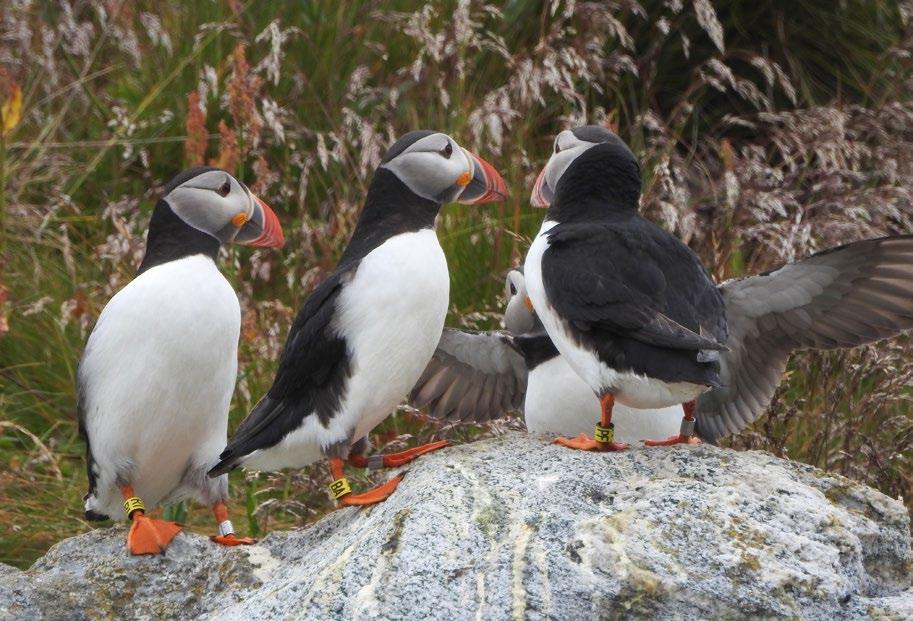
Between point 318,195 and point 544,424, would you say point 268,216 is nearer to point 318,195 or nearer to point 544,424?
point 544,424

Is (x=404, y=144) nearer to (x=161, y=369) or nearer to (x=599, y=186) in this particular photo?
(x=599, y=186)

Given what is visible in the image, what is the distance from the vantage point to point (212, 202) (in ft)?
14.2

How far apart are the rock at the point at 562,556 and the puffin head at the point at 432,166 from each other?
0.74 metres

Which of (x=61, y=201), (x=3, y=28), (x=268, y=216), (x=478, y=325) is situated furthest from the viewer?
(x=3, y=28)

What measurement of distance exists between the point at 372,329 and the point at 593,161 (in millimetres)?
770

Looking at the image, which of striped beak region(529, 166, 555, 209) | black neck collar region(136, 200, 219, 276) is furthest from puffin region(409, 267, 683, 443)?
black neck collar region(136, 200, 219, 276)

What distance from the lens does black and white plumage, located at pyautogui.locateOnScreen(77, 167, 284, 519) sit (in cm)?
412

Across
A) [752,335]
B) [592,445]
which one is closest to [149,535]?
[592,445]

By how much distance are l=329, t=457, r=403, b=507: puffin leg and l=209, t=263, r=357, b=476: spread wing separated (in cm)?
14

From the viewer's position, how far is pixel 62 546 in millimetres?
4051

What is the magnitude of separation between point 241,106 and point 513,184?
52.2 inches

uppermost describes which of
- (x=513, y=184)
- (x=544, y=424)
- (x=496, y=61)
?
(x=496, y=61)

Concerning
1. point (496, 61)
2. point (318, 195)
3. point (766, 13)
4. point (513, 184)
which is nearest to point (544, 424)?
point (513, 184)

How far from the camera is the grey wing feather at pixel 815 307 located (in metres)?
4.13
